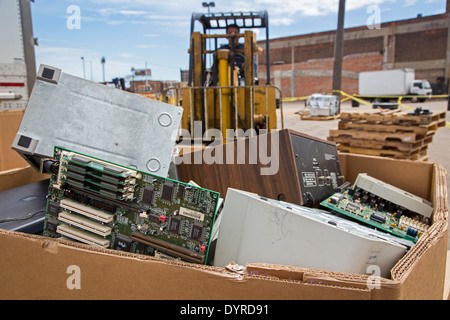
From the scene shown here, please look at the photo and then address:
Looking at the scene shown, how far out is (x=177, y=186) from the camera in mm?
1530

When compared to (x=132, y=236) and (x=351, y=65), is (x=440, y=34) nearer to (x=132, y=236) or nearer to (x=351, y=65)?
(x=351, y=65)

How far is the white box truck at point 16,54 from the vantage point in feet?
16.5

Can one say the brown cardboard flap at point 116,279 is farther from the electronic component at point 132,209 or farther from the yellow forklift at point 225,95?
the yellow forklift at point 225,95

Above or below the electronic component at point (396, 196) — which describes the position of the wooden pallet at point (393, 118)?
above

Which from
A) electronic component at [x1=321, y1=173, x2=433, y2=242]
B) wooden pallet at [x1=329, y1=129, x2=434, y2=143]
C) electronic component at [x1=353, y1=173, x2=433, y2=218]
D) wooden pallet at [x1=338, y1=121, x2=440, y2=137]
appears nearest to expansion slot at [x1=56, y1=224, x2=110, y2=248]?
electronic component at [x1=321, y1=173, x2=433, y2=242]

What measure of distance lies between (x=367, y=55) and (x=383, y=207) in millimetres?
30242

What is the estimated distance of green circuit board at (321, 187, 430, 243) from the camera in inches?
80.4

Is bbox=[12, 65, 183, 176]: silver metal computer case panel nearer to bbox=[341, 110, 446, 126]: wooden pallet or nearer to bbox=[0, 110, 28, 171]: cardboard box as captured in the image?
bbox=[0, 110, 28, 171]: cardboard box

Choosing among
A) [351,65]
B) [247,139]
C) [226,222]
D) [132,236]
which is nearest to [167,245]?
[132,236]

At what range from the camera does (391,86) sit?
20906 millimetres

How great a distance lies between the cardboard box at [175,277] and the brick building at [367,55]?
99.3 feet

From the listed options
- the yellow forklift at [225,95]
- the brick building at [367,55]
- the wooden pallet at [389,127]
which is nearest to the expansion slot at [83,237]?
the yellow forklift at [225,95]
